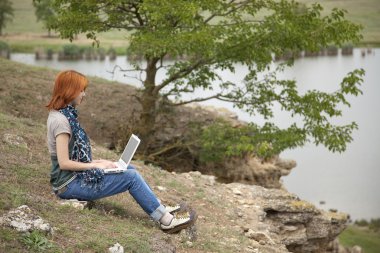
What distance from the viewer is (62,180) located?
320 inches

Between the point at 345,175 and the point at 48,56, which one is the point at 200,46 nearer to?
the point at 345,175

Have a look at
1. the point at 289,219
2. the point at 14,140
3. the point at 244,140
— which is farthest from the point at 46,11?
the point at 14,140

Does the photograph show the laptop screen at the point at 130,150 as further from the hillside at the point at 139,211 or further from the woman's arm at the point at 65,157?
the hillside at the point at 139,211

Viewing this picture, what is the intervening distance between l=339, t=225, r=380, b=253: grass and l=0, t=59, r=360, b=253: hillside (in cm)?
911

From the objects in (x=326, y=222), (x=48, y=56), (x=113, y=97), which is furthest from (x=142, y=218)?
(x=48, y=56)

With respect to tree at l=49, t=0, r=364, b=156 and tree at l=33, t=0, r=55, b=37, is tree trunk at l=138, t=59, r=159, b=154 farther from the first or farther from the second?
tree at l=33, t=0, r=55, b=37

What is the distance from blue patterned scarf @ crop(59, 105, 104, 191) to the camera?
26.1 feet

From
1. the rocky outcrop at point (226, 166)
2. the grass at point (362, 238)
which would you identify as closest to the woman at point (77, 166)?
the rocky outcrop at point (226, 166)

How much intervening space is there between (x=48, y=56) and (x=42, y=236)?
1947 inches

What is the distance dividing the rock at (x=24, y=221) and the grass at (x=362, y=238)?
1827cm

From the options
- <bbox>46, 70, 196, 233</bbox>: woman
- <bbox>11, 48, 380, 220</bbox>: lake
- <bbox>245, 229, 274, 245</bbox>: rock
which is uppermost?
<bbox>46, 70, 196, 233</bbox>: woman

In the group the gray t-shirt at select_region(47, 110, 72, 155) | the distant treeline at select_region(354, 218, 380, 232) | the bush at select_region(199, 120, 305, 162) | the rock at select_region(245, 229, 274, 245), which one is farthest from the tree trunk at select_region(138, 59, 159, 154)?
the distant treeline at select_region(354, 218, 380, 232)

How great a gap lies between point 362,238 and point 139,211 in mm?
18673

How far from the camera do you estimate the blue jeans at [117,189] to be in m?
8.10
